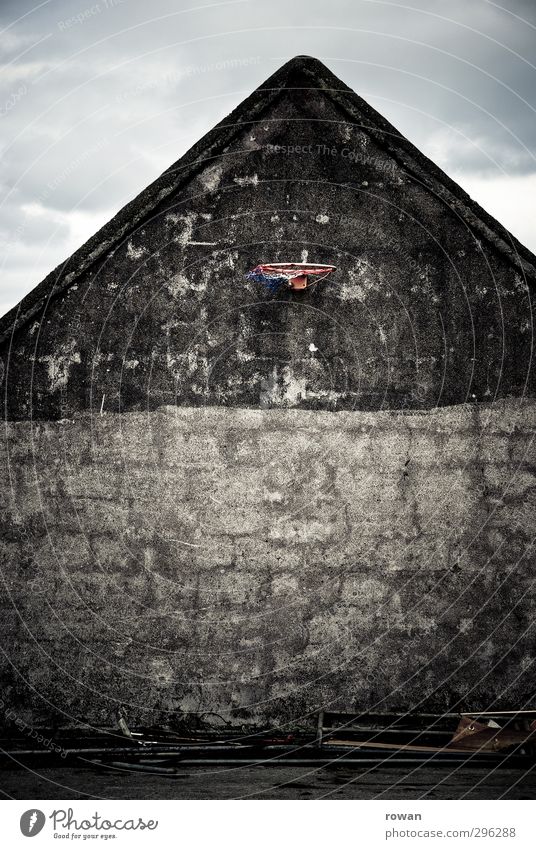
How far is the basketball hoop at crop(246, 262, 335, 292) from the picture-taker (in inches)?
248

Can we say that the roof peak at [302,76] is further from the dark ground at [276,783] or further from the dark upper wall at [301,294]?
the dark ground at [276,783]

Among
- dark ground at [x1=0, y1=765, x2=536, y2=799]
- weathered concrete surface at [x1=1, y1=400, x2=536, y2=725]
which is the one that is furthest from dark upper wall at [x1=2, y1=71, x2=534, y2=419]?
dark ground at [x1=0, y1=765, x2=536, y2=799]

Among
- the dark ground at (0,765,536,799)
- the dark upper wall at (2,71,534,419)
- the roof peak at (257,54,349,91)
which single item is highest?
the roof peak at (257,54,349,91)

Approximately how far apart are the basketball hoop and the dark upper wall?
8 cm

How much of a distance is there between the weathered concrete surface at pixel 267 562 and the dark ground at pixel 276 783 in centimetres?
79

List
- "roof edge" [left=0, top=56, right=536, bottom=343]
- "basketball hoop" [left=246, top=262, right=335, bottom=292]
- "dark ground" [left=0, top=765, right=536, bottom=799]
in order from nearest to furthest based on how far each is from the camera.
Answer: "dark ground" [left=0, top=765, right=536, bottom=799]
"roof edge" [left=0, top=56, right=536, bottom=343]
"basketball hoop" [left=246, top=262, right=335, bottom=292]

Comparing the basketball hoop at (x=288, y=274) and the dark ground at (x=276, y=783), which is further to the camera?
the basketball hoop at (x=288, y=274)

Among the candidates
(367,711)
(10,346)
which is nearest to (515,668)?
(367,711)

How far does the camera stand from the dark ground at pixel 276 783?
4859 mm

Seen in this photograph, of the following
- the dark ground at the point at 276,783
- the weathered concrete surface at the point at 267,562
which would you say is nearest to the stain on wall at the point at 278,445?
the weathered concrete surface at the point at 267,562

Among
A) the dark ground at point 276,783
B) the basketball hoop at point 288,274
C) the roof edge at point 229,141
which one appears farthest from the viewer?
the basketball hoop at point 288,274

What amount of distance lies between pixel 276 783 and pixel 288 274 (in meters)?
3.80

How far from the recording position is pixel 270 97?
6.36 metres

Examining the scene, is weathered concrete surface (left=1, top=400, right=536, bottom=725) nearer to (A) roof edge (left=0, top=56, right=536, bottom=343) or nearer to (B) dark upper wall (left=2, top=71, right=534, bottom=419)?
(B) dark upper wall (left=2, top=71, right=534, bottom=419)
